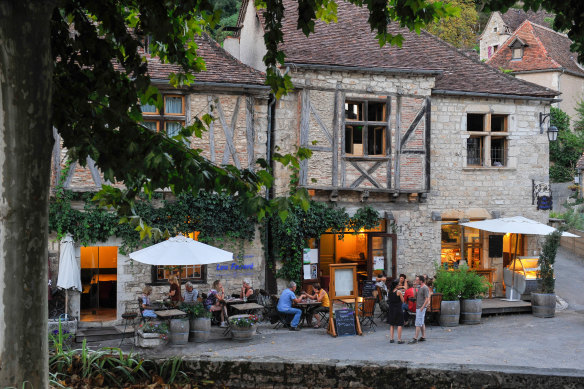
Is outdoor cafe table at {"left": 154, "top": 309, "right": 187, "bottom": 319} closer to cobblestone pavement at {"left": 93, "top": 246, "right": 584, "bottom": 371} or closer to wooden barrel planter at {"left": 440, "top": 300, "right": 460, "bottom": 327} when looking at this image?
cobblestone pavement at {"left": 93, "top": 246, "right": 584, "bottom": 371}

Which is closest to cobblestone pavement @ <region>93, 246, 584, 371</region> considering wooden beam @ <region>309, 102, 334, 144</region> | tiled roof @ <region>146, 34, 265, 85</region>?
wooden beam @ <region>309, 102, 334, 144</region>

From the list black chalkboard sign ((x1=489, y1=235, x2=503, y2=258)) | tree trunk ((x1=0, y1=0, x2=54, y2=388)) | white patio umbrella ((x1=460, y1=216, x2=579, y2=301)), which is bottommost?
black chalkboard sign ((x1=489, y1=235, x2=503, y2=258))

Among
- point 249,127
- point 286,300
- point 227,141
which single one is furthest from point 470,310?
point 227,141

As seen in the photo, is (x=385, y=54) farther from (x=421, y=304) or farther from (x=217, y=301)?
(x=217, y=301)

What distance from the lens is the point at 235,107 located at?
15367mm

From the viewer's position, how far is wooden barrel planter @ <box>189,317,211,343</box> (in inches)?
509

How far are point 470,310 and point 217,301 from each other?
5538 millimetres

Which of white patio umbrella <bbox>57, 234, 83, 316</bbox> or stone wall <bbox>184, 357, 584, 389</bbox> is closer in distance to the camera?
stone wall <bbox>184, 357, 584, 389</bbox>

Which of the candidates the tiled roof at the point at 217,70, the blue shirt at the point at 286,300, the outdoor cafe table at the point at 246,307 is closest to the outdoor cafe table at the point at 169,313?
the outdoor cafe table at the point at 246,307

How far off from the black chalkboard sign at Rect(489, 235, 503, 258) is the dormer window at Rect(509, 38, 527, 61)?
818 inches

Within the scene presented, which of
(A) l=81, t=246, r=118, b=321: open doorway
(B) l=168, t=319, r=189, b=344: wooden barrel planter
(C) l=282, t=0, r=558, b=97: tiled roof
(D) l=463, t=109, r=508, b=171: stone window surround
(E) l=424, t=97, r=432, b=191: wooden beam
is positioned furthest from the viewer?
(D) l=463, t=109, r=508, b=171: stone window surround

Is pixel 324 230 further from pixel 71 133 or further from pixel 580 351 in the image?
pixel 71 133

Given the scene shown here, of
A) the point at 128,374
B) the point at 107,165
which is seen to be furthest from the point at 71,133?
the point at 128,374

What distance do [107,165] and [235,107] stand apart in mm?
9759
